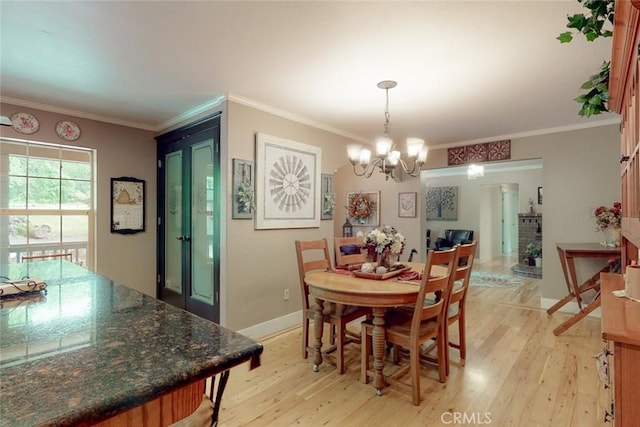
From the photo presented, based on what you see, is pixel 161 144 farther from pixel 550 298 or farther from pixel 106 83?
pixel 550 298

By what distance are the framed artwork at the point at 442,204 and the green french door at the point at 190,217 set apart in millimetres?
7126

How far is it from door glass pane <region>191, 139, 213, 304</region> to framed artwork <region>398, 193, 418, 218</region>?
328cm

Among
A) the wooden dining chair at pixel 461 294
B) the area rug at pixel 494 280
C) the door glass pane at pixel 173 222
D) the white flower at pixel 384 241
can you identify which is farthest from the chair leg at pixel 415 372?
the area rug at pixel 494 280

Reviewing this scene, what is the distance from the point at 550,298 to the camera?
4246 millimetres

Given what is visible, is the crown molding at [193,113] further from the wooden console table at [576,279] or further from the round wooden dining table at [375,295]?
the wooden console table at [576,279]

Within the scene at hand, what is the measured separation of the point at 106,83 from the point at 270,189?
1.73m

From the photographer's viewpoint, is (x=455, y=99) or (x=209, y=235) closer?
(x=455, y=99)

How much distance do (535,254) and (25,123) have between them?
29.9 feet

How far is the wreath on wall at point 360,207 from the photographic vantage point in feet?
20.0

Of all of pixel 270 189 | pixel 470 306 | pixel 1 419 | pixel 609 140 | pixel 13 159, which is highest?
pixel 609 140

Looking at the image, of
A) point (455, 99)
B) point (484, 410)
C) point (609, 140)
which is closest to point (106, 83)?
point (455, 99)

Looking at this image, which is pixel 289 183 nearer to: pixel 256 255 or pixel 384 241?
pixel 256 255

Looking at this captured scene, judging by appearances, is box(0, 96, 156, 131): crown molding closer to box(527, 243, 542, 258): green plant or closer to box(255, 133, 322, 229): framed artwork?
box(255, 133, 322, 229): framed artwork

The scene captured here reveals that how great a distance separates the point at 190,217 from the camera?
3748 mm
